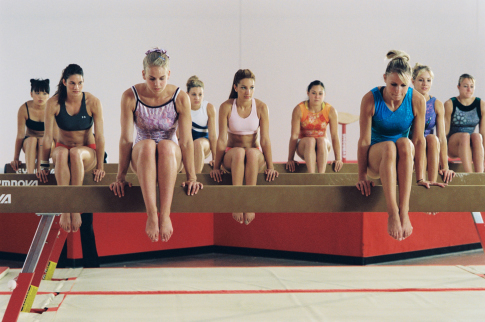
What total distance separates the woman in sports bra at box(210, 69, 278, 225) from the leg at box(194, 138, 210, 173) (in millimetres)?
298

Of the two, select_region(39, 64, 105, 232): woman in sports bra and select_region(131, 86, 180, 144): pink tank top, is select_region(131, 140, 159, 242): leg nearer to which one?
select_region(131, 86, 180, 144): pink tank top

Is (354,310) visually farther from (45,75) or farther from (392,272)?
(45,75)

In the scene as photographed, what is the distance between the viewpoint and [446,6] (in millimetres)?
7547

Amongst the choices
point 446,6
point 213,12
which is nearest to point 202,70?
point 213,12

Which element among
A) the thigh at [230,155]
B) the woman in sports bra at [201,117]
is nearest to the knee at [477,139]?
the thigh at [230,155]

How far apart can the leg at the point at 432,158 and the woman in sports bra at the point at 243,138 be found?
2.99 ft

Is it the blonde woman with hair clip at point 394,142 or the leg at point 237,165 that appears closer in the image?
the blonde woman with hair clip at point 394,142

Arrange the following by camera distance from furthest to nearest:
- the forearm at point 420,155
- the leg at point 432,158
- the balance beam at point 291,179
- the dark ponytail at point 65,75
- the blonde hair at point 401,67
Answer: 1. the dark ponytail at point 65,75
2. the balance beam at point 291,179
3. the leg at point 432,158
4. the forearm at point 420,155
5. the blonde hair at point 401,67

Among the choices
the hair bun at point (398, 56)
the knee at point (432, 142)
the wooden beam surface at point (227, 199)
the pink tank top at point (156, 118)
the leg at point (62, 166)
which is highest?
the hair bun at point (398, 56)

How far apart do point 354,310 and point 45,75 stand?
222 inches

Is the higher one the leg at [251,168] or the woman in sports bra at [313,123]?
the woman in sports bra at [313,123]

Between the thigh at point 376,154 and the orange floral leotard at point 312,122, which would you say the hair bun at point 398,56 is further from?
the orange floral leotard at point 312,122

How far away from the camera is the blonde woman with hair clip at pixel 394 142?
2.21m

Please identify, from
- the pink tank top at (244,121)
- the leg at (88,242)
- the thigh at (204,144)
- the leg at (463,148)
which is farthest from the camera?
the leg at (88,242)
